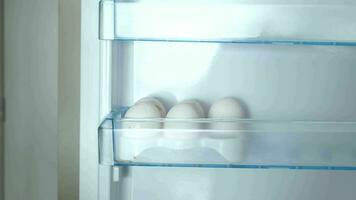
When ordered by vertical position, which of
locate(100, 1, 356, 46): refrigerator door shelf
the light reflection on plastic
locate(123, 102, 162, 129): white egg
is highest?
locate(100, 1, 356, 46): refrigerator door shelf

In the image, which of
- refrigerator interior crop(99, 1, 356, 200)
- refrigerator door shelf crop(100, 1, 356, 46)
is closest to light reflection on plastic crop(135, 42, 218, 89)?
refrigerator interior crop(99, 1, 356, 200)

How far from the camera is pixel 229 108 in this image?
3.03 ft

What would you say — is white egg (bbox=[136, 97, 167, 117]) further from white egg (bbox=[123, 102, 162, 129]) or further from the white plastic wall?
the white plastic wall

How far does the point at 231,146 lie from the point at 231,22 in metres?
0.20

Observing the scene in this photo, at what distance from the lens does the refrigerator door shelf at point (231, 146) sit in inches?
33.2

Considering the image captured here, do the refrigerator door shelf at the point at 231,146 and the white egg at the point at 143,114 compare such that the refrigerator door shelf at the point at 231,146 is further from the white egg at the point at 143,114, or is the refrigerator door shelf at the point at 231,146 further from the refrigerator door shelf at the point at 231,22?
the refrigerator door shelf at the point at 231,22

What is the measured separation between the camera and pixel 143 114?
2.88ft

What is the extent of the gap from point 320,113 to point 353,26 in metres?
0.19

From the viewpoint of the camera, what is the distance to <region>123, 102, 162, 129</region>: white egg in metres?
0.84

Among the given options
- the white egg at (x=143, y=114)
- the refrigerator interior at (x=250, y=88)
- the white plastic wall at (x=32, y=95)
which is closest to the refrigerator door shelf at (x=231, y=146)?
the white egg at (x=143, y=114)

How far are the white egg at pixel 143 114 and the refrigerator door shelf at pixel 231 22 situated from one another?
12 centimetres

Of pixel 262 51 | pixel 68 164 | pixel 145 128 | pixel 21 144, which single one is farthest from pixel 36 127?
pixel 262 51

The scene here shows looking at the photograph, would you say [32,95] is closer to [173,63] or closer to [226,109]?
[173,63]

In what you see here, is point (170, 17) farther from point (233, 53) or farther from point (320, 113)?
point (320, 113)
